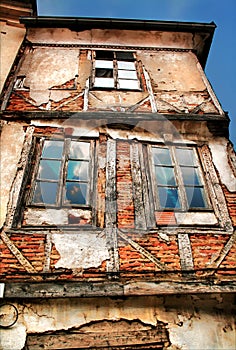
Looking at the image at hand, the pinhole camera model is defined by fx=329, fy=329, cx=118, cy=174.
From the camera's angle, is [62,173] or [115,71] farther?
[115,71]

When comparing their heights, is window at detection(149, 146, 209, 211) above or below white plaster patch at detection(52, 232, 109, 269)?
above

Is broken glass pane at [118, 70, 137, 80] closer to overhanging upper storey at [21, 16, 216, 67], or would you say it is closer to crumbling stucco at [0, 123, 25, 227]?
overhanging upper storey at [21, 16, 216, 67]

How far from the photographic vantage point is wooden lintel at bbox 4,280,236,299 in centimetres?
397

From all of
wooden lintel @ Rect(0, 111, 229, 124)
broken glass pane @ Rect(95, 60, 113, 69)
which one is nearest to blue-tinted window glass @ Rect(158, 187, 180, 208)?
wooden lintel @ Rect(0, 111, 229, 124)

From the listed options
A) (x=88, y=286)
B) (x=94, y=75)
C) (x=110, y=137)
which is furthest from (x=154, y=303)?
(x=94, y=75)

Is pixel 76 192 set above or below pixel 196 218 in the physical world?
above

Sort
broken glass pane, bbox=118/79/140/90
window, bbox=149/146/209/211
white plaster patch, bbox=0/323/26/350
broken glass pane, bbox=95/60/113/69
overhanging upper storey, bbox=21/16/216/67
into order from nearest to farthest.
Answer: white plaster patch, bbox=0/323/26/350 → window, bbox=149/146/209/211 → broken glass pane, bbox=118/79/140/90 → broken glass pane, bbox=95/60/113/69 → overhanging upper storey, bbox=21/16/216/67

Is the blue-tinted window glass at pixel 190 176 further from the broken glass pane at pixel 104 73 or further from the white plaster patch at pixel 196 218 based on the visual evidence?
the broken glass pane at pixel 104 73

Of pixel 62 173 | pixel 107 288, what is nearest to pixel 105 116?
pixel 62 173

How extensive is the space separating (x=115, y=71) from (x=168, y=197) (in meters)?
3.95

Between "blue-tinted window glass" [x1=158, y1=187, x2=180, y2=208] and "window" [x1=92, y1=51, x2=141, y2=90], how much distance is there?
115 inches

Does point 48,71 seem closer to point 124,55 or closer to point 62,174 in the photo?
point 124,55

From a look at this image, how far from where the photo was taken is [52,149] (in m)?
5.98

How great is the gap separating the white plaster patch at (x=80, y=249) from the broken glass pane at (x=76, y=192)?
677mm
